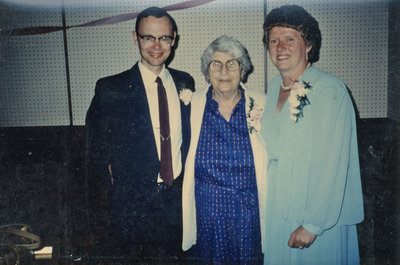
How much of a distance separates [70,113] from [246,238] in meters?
2.06

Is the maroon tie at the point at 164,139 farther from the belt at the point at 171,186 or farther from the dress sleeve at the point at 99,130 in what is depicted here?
the dress sleeve at the point at 99,130

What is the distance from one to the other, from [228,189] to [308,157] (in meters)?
0.61

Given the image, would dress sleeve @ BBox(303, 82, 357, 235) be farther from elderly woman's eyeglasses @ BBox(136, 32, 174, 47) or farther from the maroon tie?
elderly woman's eyeglasses @ BBox(136, 32, 174, 47)

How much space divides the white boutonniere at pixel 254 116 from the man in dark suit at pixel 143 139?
0.47 metres

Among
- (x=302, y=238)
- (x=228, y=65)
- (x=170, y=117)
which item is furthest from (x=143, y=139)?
(x=302, y=238)

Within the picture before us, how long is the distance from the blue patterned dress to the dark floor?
0.70 meters

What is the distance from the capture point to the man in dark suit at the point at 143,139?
2.18m

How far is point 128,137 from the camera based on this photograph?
2.19m

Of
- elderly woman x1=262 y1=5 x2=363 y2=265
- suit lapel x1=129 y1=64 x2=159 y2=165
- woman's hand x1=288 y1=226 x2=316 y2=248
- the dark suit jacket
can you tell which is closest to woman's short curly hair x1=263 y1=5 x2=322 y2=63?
elderly woman x1=262 y1=5 x2=363 y2=265

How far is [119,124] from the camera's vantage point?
2.20 m

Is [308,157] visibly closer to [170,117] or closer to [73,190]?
[170,117]

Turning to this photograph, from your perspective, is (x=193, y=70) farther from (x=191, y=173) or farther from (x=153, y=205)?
(x=153, y=205)

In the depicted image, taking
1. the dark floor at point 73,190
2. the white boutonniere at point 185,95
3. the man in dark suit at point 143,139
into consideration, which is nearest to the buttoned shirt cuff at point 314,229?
the man in dark suit at point 143,139

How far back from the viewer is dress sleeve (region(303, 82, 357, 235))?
1.61 meters
